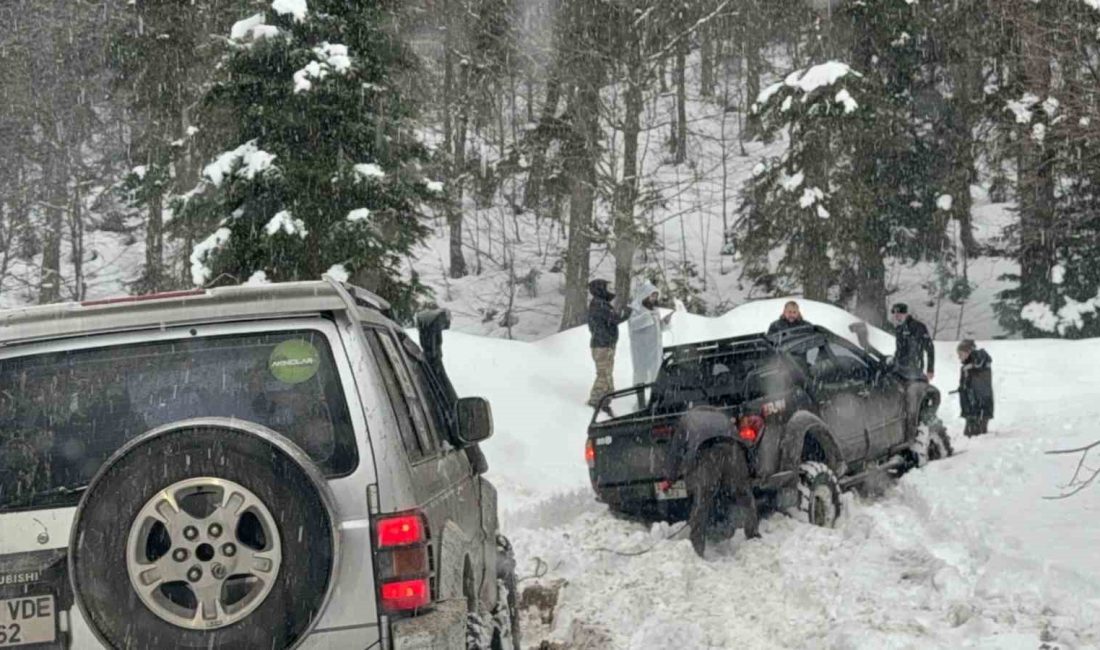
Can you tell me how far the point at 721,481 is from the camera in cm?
969

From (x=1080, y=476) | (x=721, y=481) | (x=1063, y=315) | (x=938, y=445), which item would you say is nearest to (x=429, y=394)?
(x=721, y=481)

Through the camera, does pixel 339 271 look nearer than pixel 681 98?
Yes

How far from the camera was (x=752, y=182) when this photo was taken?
3083cm

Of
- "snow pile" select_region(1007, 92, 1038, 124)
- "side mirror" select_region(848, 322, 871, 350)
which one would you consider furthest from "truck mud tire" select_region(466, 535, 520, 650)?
"snow pile" select_region(1007, 92, 1038, 124)

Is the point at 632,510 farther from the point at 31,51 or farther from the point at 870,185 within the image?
the point at 870,185

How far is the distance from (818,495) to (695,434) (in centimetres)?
133

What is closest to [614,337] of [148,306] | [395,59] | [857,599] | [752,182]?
[395,59]

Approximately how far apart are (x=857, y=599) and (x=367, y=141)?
12.2 m

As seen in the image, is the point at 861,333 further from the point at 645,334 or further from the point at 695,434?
the point at 695,434

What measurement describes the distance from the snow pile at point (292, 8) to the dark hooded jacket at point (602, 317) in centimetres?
573

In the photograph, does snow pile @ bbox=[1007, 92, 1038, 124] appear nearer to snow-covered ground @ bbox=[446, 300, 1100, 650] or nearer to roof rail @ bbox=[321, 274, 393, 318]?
snow-covered ground @ bbox=[446, 300, 1100, 650]

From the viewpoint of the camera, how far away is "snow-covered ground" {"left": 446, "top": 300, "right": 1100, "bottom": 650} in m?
7.11

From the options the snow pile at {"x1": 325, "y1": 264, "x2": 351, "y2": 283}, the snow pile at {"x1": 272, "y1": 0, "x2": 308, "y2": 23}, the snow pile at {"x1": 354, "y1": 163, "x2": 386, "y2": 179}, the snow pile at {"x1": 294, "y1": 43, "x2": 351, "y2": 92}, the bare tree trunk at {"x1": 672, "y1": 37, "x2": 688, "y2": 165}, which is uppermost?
the bare tree trunk at {"x1": 672, "y1": 37, "x2": 688, "y2": 165}

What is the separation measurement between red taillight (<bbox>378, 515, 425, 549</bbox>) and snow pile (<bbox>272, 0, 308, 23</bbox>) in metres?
14.8
